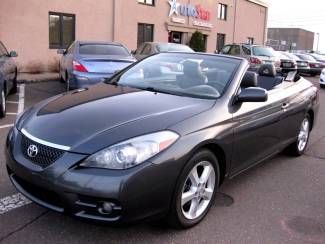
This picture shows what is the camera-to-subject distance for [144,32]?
23656mm

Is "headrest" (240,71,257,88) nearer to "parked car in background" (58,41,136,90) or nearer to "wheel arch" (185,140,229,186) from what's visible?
"wheel arch" (185,140,229,186)

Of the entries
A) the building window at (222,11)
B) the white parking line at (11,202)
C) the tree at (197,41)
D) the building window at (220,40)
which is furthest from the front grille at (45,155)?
the building window at (222,11)

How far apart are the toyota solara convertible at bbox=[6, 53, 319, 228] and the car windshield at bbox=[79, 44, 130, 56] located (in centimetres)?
604

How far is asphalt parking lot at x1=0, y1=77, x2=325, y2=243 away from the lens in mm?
3514

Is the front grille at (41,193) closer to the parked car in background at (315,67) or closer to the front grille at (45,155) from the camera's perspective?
the front grille at (45,155)

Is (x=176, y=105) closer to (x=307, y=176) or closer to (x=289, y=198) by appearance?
(x=289, y=198)

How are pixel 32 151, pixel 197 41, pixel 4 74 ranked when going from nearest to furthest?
pixel 32 151
pixel 4 74
pixel 197 41

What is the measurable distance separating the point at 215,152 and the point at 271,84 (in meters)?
2.63

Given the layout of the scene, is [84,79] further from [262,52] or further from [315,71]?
[315,71]

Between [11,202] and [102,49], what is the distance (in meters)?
7.56

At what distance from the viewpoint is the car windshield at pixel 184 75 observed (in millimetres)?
4414

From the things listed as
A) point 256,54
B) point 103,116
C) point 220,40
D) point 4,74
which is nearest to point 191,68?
point 103,116

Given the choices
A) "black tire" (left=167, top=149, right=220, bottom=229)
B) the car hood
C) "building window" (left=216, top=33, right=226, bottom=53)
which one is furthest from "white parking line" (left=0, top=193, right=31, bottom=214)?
"building window" (left=216, top=33, right=226, bottom=53)

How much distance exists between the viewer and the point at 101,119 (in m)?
3.54
